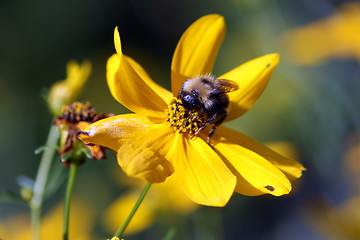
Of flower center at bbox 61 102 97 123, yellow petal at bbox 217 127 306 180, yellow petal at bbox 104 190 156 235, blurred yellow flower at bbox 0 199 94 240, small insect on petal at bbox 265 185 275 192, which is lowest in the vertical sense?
blurred yellow flower at bbox 0 199 94 240

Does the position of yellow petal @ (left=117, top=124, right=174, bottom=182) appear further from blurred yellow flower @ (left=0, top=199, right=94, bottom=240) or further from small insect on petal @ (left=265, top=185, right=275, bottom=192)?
blurred yellow flower @ (left=0, top=199, right=94, bottom=240)

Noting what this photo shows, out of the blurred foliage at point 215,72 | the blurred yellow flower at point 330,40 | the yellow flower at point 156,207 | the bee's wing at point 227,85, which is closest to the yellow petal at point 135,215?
the yellow flower at point 156,207

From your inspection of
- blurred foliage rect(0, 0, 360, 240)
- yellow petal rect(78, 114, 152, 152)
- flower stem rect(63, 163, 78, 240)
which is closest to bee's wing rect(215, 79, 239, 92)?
yellow petal rect(78, 114, 152, 152)

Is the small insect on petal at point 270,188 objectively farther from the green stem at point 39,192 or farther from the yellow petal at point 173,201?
the yellow petal at point 173,201

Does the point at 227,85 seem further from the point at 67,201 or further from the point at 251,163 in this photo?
the point at 67,201

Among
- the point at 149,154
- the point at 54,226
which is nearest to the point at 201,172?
the point at 149,154
